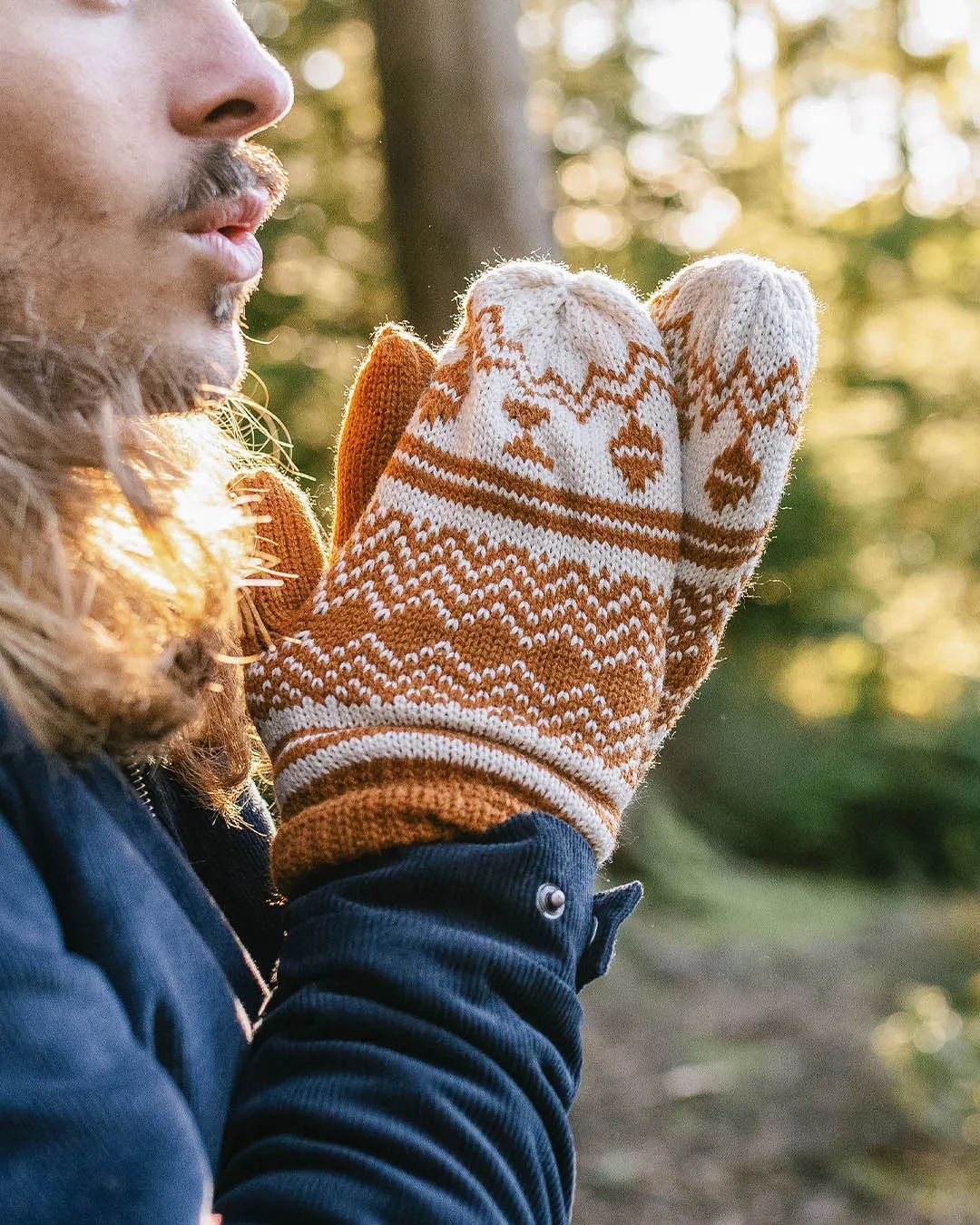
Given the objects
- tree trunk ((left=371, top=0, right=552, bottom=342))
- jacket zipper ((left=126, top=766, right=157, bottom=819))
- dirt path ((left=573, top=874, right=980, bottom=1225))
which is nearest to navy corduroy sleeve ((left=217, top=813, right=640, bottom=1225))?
jacket zipper ((left=126, top=766, right=157, bottom=819))

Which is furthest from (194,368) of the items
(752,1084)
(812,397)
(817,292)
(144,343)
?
(817,292)

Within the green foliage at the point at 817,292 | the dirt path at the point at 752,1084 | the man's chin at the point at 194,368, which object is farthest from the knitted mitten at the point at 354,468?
the dirt path at the point at 752,1084

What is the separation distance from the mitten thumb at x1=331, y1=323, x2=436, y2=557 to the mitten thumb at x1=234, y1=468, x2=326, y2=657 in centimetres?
4

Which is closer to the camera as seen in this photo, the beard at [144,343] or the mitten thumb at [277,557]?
the beard at [144,343]

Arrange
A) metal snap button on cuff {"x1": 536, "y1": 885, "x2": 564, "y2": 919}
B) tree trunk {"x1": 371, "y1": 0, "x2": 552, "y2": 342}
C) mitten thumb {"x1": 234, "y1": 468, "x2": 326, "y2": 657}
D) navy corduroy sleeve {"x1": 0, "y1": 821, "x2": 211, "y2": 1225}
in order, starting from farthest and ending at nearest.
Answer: tree trunk {"x1": 371, "y1": 0, "x2": 552, "y2": 342}, mitten thumb {"x1": 234, "y1": 468, "x2": 326, "y2": 657}, metal snap button on cuff {"x1": 536, "y1": 885, "x2": 564, "y2": 919}, navy corduroy sleeve {"x1": 0, "y1": 821, "x2": 211, "y2": 1225}

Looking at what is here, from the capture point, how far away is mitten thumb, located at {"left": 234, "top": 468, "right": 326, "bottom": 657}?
118 centimetres

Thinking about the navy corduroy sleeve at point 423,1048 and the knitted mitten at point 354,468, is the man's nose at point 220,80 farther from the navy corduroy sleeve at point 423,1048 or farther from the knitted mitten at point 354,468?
the navy corduroy sleeve at point 423,1048

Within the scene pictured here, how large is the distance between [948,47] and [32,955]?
1276cm

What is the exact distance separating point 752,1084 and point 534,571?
385 centimetres

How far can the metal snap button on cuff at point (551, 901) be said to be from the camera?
3.06ft

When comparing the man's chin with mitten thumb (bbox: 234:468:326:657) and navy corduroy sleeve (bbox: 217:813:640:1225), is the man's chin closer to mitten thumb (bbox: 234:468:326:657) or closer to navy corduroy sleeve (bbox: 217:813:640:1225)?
mitten thumb (bbox: 234:468:326:657)

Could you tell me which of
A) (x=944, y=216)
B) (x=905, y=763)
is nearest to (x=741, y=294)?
(x=905, y=763)

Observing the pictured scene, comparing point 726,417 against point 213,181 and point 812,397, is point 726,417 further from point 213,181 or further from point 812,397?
point 812,397

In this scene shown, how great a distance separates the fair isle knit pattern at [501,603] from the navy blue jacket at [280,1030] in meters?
0.07
